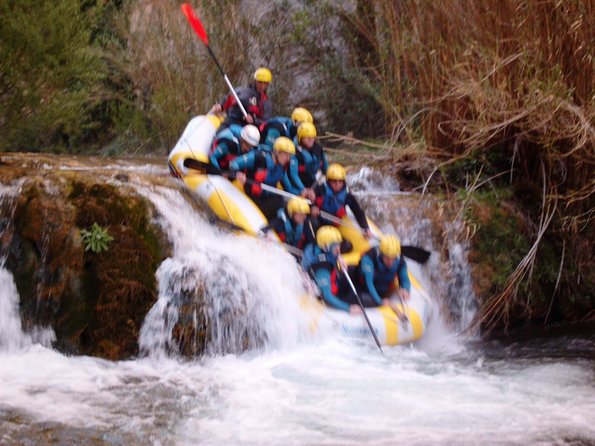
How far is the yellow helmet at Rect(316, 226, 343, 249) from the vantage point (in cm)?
612

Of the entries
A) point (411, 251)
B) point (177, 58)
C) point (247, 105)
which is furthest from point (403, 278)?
point (177, 58)

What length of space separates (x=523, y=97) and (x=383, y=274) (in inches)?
67.4

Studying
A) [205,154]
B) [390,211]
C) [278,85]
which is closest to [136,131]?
[278,85]

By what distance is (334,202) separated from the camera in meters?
6.64

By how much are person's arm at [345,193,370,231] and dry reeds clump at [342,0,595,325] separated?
103 centimetres

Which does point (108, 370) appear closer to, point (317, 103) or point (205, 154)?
point (205, 154)

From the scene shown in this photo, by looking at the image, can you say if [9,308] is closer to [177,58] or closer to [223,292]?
[223,292]

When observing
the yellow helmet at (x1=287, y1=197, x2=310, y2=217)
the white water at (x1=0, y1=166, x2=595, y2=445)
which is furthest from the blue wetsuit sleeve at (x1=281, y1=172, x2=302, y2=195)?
the white water at (x1=0, y1=166, x2=595, y2=445)

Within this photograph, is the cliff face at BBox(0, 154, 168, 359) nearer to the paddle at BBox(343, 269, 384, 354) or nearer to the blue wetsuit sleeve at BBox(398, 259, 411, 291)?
the paddle at BBox(343, 269, 384, 354)

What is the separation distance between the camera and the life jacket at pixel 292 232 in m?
6.35

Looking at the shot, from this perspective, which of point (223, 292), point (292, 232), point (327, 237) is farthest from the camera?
point (292, 232)

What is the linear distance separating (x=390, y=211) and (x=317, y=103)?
577 centimetres

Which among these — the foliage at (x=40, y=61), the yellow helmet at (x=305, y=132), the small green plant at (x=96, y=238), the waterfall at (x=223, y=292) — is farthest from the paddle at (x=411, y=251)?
the foliage at (x=40, y=61)

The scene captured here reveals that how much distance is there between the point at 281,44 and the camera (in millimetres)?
12328
